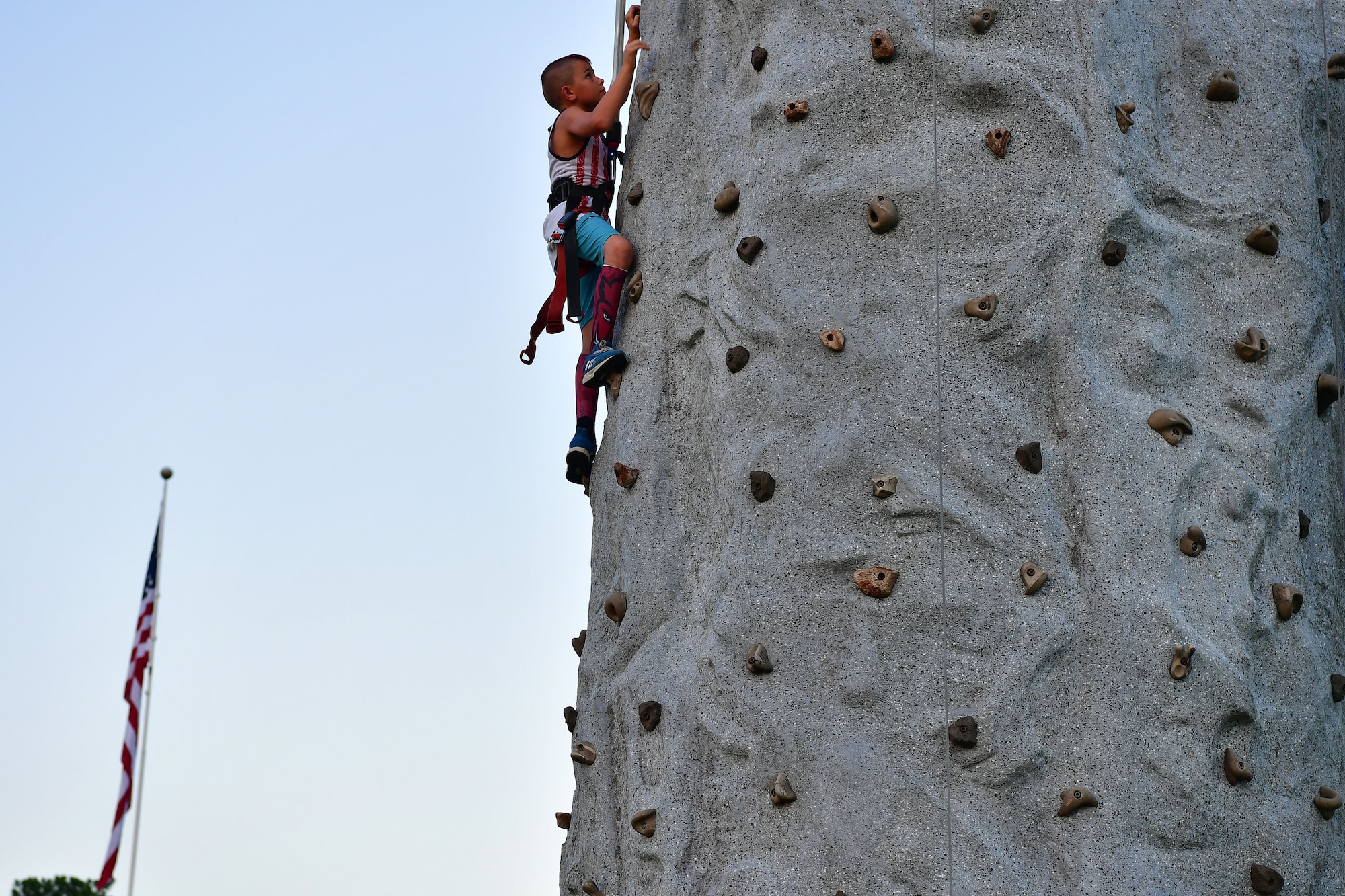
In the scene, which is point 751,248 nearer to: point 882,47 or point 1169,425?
point 882,47

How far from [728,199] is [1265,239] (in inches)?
→ 74.9

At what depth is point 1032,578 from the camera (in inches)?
209

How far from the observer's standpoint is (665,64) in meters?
6.70

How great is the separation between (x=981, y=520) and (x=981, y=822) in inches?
37.7

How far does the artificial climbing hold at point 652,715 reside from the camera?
226 inches

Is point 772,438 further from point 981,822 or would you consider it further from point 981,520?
Answer: point 981,822

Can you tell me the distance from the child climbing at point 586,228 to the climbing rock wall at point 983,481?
0.23m

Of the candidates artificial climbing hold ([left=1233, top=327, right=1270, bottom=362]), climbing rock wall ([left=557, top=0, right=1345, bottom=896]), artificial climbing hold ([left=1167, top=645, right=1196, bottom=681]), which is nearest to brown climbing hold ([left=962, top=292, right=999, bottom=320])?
climbing rock wall ([left=557, top=0, right=1345, bottom=896])

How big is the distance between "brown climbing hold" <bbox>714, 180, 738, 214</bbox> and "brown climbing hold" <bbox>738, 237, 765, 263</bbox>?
0.22m

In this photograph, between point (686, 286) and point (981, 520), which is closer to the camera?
point (981, 520)

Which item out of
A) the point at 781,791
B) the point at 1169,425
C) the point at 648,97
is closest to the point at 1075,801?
the point at 781,791

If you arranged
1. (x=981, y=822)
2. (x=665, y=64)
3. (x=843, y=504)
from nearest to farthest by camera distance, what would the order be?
1. (x=981, y=822)
2. (x=843, y=504)
3. (x=665, y=64)

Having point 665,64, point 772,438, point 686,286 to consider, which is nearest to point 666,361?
point 686,286

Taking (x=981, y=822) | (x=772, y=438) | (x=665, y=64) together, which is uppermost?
(x=665, y=64)
